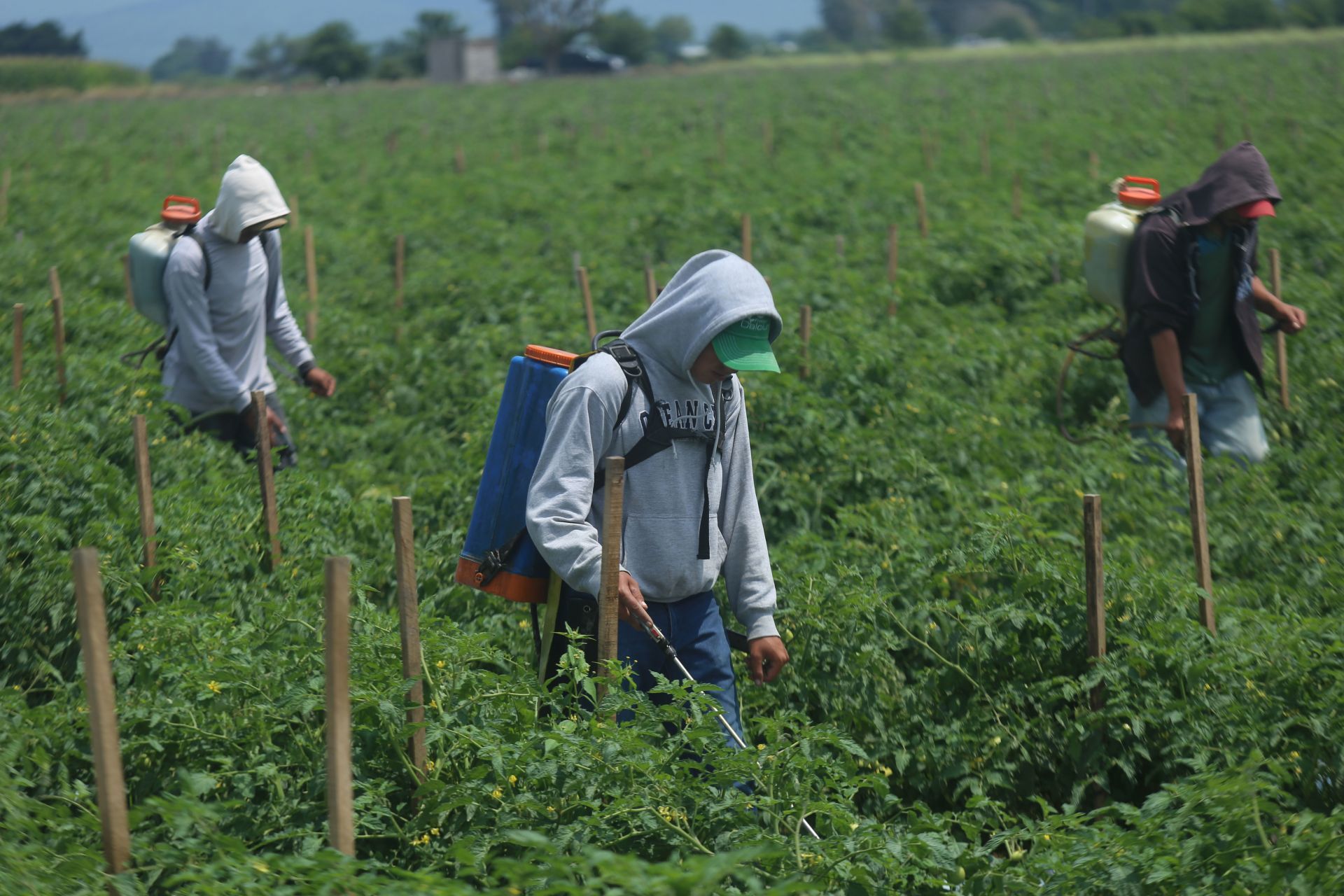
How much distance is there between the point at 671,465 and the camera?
378 centimetres

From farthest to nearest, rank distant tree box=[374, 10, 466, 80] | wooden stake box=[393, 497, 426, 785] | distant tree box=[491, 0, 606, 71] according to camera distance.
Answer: distant tree box=[491, 0, 606, 71] → distant tree box=[374, 10, 466, 80] → wooden stake box=[393, 497, 426, 785]

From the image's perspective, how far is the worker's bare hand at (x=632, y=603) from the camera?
3.58 meters

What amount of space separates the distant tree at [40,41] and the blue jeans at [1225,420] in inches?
2898

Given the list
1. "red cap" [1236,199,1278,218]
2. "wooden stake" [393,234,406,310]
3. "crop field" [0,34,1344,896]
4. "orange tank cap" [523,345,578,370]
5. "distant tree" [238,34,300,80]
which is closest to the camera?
"crop field" [0,34,1344,896]

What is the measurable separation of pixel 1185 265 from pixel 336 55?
76.6 metres

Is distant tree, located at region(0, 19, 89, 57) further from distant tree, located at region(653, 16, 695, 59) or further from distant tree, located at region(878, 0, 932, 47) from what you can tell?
distant tree, located at region(653, 16, 695, 59)

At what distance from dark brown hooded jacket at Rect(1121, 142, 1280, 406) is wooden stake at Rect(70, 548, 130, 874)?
521 centimetres

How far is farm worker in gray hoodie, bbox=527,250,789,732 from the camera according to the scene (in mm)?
3580

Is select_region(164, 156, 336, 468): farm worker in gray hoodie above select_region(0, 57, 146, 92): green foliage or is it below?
below

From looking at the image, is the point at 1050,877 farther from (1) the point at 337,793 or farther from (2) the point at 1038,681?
(1) the point at 337,793

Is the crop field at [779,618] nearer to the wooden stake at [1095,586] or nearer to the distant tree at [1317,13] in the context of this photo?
the wooden stake at [1095,586]

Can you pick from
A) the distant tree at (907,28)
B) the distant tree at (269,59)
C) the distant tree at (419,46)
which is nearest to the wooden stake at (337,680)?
the distant tree at (419,46)

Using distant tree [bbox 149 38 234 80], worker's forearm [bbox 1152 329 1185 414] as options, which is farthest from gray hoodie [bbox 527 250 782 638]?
distant tree [bbox 149 38 234 80]

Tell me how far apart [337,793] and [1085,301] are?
28.0 feet
